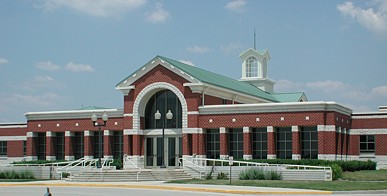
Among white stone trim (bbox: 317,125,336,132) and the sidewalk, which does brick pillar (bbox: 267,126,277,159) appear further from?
the sidewalk

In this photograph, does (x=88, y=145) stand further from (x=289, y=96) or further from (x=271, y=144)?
(x=289, y=96)

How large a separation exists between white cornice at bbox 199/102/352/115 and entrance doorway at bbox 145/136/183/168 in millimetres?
3587

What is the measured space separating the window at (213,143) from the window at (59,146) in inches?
553

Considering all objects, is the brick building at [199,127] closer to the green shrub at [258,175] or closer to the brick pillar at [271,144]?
the brick pillar at [271,144]

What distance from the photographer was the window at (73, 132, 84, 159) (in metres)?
53.9

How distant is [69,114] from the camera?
53531mm

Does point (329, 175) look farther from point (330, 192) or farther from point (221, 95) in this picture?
point (221, 95)

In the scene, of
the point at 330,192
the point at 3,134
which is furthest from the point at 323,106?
the point at 3,134

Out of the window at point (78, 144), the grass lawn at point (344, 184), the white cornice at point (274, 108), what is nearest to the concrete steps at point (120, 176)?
the grass lawn at point (344, 184)

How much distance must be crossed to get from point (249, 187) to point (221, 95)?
18926 millimetres

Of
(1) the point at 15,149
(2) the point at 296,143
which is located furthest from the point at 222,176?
(1) the point at 15,149

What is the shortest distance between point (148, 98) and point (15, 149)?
1807 cm

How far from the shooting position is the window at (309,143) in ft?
148

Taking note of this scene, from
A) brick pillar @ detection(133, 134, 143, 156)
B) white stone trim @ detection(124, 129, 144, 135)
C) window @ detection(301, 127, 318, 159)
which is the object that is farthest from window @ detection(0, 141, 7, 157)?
window @ detection(301, 127, 318, 159)
